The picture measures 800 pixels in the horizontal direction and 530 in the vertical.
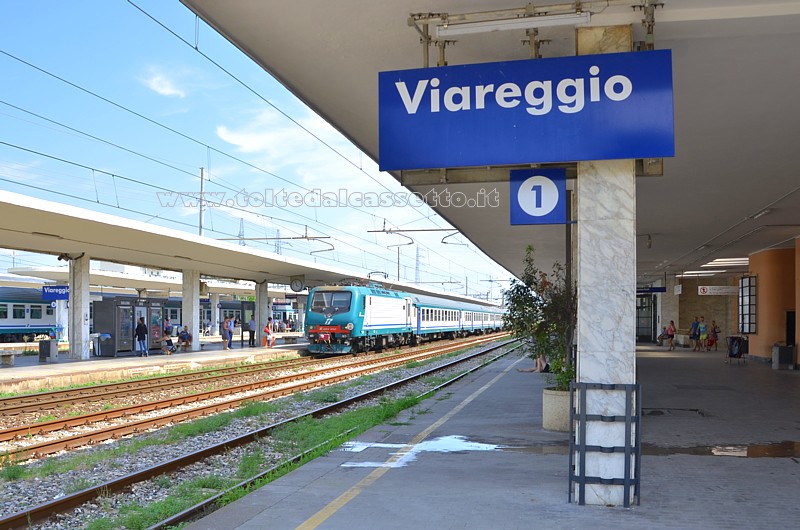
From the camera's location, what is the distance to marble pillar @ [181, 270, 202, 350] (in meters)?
29.9

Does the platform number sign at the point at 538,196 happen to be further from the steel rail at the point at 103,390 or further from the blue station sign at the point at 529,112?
the steel rail at the point at 103,390

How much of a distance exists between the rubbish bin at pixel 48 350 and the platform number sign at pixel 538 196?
68.7 feet

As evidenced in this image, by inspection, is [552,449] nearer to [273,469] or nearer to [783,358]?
[273,469]

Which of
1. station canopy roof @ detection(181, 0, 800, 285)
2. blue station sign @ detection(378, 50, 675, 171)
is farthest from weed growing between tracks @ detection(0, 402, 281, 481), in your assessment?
blue station sign @ detection(378, 50, 675, 171)

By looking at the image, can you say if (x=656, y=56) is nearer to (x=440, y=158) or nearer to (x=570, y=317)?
(x=440, y=158)

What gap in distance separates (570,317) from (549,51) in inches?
167

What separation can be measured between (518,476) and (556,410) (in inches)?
121

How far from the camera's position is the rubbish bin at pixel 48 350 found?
23.2 metres

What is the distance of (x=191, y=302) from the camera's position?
30.0 metres

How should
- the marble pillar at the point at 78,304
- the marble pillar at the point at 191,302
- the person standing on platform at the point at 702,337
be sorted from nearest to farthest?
the marble pillar at the point at 78,304 < the marble pillar at the point at 191,302 < the person standing on platform at the point at 702,337

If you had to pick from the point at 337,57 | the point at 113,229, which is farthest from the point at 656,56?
the point at 113,229

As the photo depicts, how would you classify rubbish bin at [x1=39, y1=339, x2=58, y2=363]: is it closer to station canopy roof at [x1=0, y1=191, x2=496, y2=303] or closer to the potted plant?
station canopy roof at [x1=0, y1=191, x2=496, y2=303]

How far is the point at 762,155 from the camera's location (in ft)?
35.0

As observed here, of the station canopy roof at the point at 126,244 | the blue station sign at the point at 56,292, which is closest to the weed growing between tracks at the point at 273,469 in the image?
the station canopy roof at the point at 126,244
